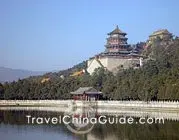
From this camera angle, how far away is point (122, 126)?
38.9 metres

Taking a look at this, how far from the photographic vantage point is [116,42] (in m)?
92.9

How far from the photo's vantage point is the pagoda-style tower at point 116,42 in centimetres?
9206

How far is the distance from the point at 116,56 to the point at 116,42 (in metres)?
5.40

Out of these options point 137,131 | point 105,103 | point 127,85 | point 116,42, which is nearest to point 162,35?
point 116,42

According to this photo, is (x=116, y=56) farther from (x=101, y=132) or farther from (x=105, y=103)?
(x=101, y=132)

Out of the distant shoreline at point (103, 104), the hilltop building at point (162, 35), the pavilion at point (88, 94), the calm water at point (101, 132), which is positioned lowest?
the calm water at point (101, 132)

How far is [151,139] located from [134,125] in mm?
8086

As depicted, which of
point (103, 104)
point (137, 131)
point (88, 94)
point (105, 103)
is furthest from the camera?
point (88, 94)

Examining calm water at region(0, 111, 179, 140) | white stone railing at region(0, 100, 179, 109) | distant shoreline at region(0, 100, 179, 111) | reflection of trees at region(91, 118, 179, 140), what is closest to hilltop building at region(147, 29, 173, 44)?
white stone railing at region(0, 100, 179, 109)

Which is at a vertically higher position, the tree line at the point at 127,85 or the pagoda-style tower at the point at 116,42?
the pagoda-style tower at the point at 116,42

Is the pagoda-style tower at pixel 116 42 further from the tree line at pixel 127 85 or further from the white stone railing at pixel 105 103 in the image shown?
the white stone railing at pixel 105 103

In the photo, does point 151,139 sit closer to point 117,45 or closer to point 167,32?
point 117,45

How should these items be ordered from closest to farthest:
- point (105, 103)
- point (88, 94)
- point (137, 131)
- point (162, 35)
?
point (137, 131)
point (105, 103)
point (88, 94)
point (162, 35)

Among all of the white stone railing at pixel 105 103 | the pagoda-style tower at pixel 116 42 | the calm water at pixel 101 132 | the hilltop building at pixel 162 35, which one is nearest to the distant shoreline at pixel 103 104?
the white stone railing at pixel 105 103
